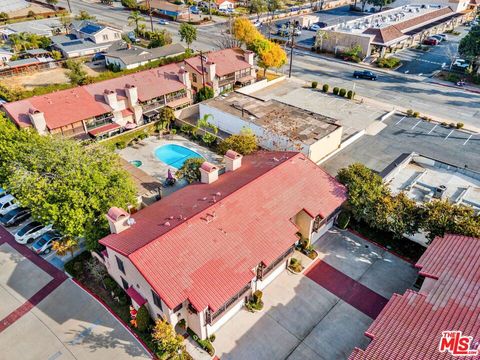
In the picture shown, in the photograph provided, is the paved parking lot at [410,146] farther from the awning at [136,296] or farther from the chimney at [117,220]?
the awning at [136,296]

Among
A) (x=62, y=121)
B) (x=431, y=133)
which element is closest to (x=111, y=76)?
(x=62, y=121)

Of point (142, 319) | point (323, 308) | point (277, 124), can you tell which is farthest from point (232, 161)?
point (142, 319)

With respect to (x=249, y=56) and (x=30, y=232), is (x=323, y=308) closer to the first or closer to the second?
(x=30, y=232)

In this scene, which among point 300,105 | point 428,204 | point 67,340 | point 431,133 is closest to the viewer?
point 67,340

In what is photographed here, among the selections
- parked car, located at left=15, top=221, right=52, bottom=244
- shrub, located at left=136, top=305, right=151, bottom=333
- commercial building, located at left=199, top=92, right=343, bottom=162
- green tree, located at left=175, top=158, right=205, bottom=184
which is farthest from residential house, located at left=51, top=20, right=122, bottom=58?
shrub, located at left=136, top=305, right=151, bottom=333

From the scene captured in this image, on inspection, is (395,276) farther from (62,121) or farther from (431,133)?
(62,121)

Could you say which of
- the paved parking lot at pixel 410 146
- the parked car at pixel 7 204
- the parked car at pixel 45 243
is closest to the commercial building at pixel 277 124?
the paved parking lot at pixel 410 146

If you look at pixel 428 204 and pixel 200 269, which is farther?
pixel 428 204
